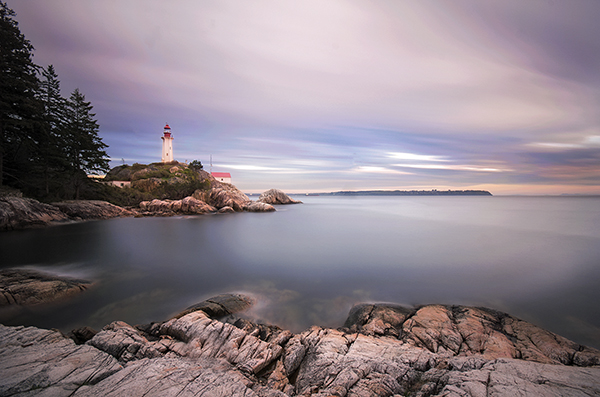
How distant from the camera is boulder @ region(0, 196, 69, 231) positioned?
52.5ft

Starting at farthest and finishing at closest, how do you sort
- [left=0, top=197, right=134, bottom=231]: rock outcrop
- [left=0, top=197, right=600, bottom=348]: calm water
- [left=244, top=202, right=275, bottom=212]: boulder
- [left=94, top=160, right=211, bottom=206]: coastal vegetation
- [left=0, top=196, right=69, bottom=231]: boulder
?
[left=244, top=202, right=275, bottom=212]: boulder < [left=94, top=160, right=211, bottom=206]: coastal vegetation < [left=0, top=197, right=134, bottom=231]: rock outcrop < [left=0, top=196, right=69, bottom=231]: boulder < [left=0, top=197, right=600, bottom=348]: calm water

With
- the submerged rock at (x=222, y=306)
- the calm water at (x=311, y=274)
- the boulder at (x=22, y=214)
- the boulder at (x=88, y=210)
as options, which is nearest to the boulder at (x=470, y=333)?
the calm water at (x=311, y=274)

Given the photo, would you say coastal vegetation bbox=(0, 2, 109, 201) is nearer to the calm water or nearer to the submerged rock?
the calm water

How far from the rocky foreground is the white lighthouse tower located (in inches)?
2485

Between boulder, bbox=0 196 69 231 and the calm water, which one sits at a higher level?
boulder, bbox=0 196 69 231

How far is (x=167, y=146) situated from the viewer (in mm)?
59156

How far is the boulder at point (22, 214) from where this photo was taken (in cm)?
1600

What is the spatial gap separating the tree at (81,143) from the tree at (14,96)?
5132mm

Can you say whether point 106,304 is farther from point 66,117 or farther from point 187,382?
point 66,117

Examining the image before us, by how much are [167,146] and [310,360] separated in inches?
2666

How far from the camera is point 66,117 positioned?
26.8 metres

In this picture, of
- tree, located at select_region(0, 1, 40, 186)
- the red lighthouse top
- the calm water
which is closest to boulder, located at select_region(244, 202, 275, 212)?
the calm water

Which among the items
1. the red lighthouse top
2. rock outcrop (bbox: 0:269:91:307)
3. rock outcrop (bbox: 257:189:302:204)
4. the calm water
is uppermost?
the red lighthouse top

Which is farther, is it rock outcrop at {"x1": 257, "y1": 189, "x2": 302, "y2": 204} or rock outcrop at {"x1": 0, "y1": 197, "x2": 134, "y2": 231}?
rock outcrop at {"x1": 257, "y1": 189, "x2": 302, "y2": 204}
